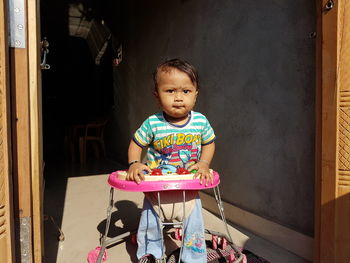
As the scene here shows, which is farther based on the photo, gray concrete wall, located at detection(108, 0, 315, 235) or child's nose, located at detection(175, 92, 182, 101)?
gray concrete wall, located at detection(108, 0, 315, 235)

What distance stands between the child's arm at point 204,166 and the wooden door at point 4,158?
2.88 ft

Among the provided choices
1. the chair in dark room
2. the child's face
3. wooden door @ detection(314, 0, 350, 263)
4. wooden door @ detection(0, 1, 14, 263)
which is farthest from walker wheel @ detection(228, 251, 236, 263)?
the chair in dark room

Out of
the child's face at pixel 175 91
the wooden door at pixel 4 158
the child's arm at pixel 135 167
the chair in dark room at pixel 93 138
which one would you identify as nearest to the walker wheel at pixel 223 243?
the child's arm at pixel 135 167

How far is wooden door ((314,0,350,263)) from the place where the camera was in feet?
5.11

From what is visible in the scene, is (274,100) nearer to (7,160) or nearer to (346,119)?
(346,119)

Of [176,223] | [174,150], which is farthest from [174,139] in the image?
[176,223]

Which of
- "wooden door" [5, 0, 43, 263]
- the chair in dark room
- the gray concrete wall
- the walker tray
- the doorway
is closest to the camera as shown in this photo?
"wooden door" [5, 0, 43, 263]

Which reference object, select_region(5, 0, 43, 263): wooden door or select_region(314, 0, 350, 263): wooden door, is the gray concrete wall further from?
select_region(5, 0, 43, 263): wooden door

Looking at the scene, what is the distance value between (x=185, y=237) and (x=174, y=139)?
607 mm

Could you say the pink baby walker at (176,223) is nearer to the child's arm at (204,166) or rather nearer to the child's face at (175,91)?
the child's arm at (204,166)

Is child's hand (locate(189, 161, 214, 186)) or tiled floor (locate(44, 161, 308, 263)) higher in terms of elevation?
child's hand (locate(189, 161, 214, 186))

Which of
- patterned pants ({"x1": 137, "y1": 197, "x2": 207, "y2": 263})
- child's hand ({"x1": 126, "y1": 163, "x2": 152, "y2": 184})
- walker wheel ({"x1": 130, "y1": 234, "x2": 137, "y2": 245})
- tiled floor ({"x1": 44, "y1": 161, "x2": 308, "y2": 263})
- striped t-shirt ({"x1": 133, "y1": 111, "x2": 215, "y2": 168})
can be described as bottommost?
tiled floor ({"x1": 44, "y1": 161, "x2": 308, "y2": 263})

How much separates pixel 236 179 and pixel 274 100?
83cm

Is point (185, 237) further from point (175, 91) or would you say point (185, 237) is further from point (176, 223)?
point (175, 91)
